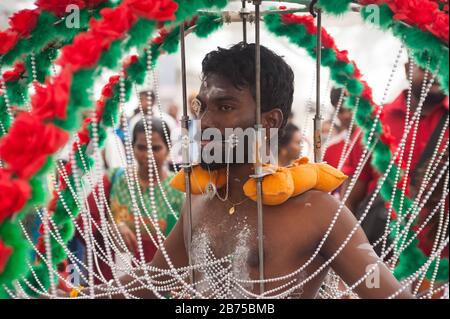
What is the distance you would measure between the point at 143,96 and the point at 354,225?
2998 millimetres

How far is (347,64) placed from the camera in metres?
2.72

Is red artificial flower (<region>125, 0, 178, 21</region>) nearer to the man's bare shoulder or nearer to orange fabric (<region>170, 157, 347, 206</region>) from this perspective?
orange fabric (<region>170, 157, 347, 206</region>)

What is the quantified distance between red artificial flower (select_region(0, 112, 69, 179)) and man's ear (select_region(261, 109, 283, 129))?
86 cm

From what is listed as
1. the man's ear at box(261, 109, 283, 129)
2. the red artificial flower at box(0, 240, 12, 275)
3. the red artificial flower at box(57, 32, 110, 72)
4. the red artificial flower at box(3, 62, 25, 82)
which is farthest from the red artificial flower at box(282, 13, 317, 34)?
the red artificial flower at box(0, 240, 12, 275)

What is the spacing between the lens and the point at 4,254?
149 cm

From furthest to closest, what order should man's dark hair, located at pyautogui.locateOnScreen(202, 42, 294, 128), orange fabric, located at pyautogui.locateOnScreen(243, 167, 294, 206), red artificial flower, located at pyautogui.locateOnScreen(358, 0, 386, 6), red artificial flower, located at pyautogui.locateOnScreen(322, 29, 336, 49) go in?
red artificial flower, located at pyautogui.locateOnScreen(322, 29, 336, 49)
man's dark hair, located at pyautogui.locateOnScreen(202, 42, 294, 128)
orange fabric, located at pyautogui.locateOnScreen(243, 167, 294, 206)
red artificial flower, located at pyautogui.locateOnScreen(358, 0, 386, 6)

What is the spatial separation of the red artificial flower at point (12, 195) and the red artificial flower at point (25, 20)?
82 centimetres

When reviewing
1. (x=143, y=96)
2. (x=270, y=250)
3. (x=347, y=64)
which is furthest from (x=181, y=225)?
(x=143, y=96)

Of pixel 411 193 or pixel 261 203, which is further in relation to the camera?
pixel 411 193

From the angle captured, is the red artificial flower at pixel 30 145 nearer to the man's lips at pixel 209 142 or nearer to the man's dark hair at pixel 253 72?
the man's lips at pixel 209 142

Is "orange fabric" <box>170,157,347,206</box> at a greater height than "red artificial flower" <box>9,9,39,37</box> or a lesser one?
lesser

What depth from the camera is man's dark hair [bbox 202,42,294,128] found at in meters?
2.14

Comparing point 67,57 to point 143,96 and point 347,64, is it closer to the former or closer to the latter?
point 347,64
